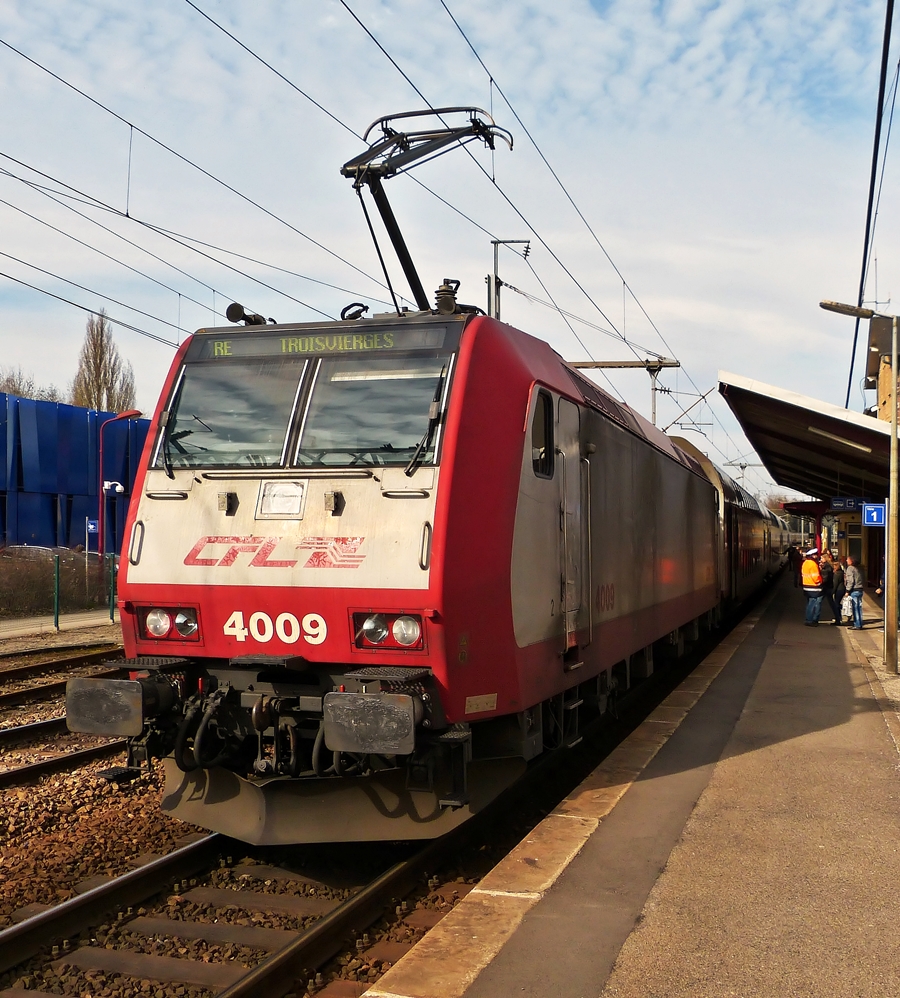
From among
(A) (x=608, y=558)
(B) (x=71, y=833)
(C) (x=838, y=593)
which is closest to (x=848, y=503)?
(C) (x=838, y=593)

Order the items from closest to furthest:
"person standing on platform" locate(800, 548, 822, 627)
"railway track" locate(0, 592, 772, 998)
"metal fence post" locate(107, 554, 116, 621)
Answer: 1. "railway track" locate(0, 592, 772, 998)
2. "person standing on platform" locate(800, 548, 822, 627)
3. "metal fence post" locate(107, 554, 116, 621)

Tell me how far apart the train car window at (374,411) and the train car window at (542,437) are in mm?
802

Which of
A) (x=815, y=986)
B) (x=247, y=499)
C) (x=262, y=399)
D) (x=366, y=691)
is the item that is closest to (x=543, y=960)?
(x=815, y=986)

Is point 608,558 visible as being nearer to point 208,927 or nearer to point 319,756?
point 319,756

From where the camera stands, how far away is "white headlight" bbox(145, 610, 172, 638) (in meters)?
5.94

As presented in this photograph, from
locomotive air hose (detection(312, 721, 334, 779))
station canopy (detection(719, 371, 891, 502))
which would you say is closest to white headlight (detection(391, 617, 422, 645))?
locomotive air hose (detection(312, 721, 334, 779))

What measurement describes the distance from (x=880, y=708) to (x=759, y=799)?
4.65 m

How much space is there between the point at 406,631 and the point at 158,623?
1.62 m

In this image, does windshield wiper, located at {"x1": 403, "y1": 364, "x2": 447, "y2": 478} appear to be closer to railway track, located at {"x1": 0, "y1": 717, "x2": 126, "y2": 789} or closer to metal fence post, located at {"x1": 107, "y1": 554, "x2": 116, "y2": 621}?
railway track, located at {"x1": 0, "y1": 717, "x2": 126, "y2": 789}

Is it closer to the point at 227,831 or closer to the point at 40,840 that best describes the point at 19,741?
the point at 40,840

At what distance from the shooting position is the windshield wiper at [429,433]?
559 cm

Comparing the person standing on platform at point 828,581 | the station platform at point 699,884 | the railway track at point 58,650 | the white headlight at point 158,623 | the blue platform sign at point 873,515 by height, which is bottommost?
the railway track at point 58,650

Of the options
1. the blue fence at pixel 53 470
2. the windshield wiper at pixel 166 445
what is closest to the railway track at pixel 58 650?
the windshield wiper at pixel 166 445

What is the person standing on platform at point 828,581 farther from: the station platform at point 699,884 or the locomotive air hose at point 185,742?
the locomotive air hose at point 185,742
